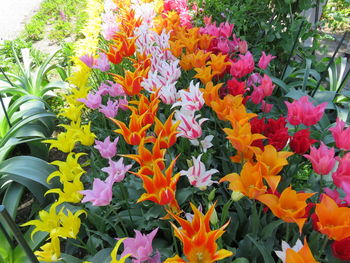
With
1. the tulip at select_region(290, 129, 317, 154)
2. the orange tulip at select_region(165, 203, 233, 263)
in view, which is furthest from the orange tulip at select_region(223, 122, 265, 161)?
the orange tulip at select_region(165, 203, 233, 263)

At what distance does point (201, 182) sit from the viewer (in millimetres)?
1191

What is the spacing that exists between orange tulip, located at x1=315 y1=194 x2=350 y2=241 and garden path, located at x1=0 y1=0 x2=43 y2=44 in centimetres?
584

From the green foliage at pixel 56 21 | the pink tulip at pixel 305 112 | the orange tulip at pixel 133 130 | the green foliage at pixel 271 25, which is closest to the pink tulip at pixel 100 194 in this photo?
the orange tulip at pixel 133 130

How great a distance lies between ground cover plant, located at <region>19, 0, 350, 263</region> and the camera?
3.00 ft

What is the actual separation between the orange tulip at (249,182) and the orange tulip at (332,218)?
0.17 metres

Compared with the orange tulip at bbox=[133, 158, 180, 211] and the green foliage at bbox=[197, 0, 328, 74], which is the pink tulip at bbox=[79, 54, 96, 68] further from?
the orange tulip at bbox=[133, 158, 180, 211]

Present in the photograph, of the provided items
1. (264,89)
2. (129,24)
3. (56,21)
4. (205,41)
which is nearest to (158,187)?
A: (264,89)

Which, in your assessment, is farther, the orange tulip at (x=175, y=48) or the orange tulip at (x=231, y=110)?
the orange tulip at (x=175, y=48)

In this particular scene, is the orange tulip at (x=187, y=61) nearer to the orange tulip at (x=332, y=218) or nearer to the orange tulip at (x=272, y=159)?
the orange tulip at (x=272, y=159)

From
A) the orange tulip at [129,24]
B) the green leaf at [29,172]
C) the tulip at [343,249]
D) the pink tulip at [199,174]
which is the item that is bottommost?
the green leaf at [29,172]

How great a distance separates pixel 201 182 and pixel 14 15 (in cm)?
677

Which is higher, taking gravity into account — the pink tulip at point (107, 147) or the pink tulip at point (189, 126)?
the pink tulip at point (189, 126)

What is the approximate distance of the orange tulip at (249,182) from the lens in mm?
934

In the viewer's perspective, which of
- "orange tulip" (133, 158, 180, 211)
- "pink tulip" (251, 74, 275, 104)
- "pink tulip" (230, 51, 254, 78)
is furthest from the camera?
Result: "pink tulip" (230, 51, 254, 78)
